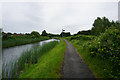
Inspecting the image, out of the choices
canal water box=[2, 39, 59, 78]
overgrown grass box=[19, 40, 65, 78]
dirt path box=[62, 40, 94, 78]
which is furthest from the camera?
canal water box=[2, 39, 59, 78]

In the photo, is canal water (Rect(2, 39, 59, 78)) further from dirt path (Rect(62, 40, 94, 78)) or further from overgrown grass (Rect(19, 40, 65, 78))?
dirt path (Rect(62, 40, 94, 78))

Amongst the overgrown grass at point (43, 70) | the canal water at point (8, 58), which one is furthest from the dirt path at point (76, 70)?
the canal water at point (8, 58)

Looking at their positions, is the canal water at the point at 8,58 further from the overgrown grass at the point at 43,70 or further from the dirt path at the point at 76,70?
the dirt path at the point at 76,70

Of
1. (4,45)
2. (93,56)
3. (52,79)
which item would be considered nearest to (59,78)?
(52,79)

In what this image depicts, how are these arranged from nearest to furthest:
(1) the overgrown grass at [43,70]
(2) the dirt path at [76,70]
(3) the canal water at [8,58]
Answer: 1. (2) the dirt path at [76,70]
2. (1) the overgrown grass at [43,70]
3. (3) the canal water at [8,58]

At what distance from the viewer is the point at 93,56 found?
17.5ft

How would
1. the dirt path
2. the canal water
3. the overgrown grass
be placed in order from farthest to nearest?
the canal water
the overgrown grass
the dirt path

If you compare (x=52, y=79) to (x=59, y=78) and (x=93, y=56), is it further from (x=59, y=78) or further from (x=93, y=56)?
(x=93, y=56)

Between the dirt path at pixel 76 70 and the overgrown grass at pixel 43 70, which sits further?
the overgrown grass at pixel 43 70

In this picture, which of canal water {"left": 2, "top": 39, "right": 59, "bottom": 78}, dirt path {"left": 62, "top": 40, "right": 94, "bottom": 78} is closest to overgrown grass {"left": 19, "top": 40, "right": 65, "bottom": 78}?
dirt path {"left": 62, "top": 40, "right": 94, "bottom": 78}

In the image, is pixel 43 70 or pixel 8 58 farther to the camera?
pixel 8 58

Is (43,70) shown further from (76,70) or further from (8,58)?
(8,58)

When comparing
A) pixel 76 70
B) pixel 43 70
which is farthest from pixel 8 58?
pixel 76 70

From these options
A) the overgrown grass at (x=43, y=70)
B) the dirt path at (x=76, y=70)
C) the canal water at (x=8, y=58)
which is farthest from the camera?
the canal water at (x=8, y=58)
